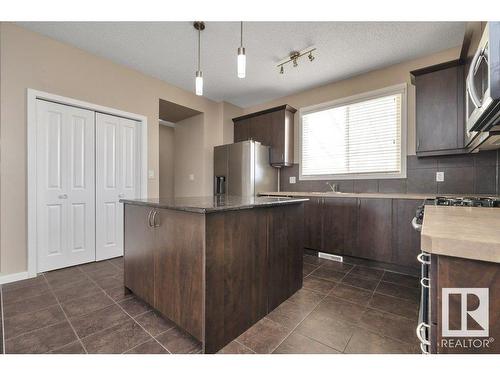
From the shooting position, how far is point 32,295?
6.71ft

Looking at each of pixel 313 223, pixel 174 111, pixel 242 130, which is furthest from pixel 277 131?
pixel 174 111

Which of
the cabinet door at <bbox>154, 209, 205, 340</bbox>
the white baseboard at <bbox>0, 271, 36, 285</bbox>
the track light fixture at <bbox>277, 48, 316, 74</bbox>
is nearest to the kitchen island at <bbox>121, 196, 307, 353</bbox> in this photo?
the cabinet door at <bbox>154, 209, 205, 340</bbox>

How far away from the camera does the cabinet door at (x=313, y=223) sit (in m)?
3.15

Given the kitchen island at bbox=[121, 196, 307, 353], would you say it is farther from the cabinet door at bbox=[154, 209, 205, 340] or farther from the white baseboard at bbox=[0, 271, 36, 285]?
the white baseboard at bbox=[0, 271, 36, 285]

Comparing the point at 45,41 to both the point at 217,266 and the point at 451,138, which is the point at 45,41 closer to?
the point at 217,266

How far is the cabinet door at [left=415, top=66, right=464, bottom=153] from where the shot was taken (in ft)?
7.79

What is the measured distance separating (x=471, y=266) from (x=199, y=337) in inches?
52.4

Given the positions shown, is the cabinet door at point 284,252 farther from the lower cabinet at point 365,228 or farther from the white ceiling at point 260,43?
the white ceiling at point 260,43

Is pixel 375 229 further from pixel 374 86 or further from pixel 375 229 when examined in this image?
pixel 374 86

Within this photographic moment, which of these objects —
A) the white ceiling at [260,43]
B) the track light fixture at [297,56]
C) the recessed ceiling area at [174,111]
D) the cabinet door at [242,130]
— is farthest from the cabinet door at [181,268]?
the cabinet door at [242,130]

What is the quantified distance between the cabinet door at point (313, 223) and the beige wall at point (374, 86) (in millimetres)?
1189

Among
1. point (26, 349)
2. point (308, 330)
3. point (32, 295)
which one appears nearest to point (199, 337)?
point (308, 330)

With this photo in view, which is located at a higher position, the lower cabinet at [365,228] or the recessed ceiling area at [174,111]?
the recessed ceiling area at [174,111]

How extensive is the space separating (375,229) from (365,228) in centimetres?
11
